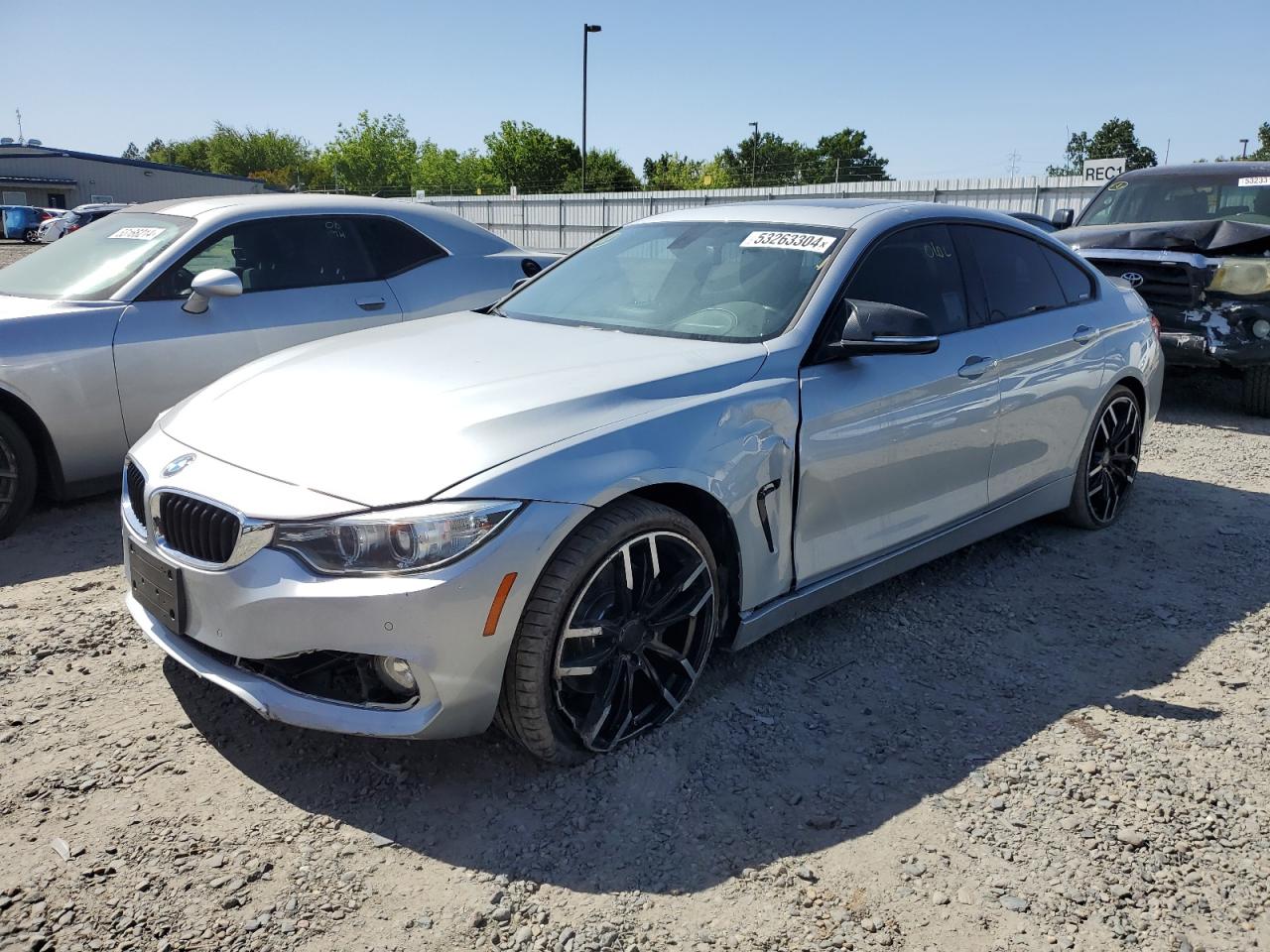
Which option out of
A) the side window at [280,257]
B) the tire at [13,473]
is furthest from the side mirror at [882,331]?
the tire at [13,473]

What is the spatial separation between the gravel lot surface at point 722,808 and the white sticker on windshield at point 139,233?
2.38 meters

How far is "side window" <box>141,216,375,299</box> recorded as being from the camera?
5387 mm

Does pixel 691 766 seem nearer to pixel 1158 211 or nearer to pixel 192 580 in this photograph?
pixel 192 580

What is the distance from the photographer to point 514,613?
2.60m

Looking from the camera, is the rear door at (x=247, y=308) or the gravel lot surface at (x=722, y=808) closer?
the gravel lot surface at (x=722, y=808)

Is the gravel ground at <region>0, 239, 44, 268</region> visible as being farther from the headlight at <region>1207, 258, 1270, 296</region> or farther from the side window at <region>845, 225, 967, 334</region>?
the side window at <region>845, 225, 967, 334</region>

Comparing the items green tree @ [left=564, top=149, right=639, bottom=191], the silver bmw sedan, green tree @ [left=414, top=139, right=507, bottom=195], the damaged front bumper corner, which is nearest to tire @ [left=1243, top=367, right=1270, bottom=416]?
the damaged front bumper corner

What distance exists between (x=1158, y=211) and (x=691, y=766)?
8.26 metres

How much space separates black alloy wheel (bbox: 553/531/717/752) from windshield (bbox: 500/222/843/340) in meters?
0.92

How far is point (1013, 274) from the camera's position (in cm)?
451

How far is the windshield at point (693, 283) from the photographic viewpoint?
3.60m

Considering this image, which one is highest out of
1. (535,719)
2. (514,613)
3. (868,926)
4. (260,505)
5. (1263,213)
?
(1263,213)

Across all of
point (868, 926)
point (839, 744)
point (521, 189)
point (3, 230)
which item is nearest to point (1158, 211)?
point (839, 744)

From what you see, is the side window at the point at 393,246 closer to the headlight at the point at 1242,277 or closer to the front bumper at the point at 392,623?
the front bumper at the point at 392,623
